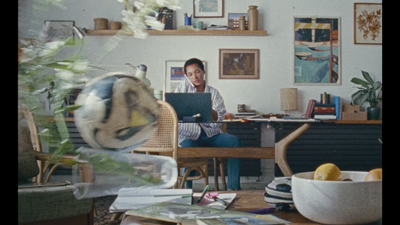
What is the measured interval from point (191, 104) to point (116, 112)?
222 centimetres

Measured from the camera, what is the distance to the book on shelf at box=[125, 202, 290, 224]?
0.63m

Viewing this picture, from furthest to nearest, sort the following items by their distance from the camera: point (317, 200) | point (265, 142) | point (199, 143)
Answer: point (265, 142) → point (199, 143) → point (317, 200)

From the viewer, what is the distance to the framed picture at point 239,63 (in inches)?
172

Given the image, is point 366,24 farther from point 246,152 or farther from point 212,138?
point 246,152

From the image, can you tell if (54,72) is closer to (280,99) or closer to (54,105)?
(54,105)

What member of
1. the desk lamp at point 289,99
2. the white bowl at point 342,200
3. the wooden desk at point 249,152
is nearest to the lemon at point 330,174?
the white bowl at point 342,200

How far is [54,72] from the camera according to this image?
22 centimetres

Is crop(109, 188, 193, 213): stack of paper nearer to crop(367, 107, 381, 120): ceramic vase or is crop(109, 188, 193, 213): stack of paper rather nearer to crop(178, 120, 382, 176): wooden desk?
crop(178, 120, 382, 176): wooden desk

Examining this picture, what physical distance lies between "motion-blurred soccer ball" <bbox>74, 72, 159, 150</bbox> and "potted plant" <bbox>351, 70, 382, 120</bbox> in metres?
4.29

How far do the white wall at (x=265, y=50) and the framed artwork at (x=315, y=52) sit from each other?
0.18 feet

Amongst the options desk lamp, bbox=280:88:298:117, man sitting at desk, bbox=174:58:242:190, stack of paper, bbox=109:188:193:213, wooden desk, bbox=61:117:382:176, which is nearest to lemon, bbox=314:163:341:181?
stack of paper, bbox=109:188:193:213

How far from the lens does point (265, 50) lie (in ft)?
14.4

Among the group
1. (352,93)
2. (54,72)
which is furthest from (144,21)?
(352,93)
